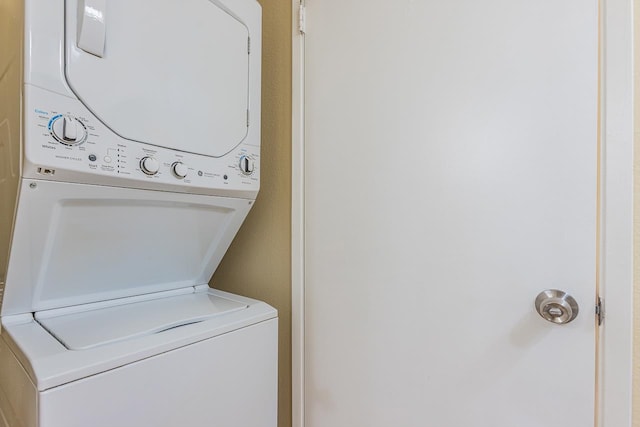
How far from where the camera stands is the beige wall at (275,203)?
138 cm

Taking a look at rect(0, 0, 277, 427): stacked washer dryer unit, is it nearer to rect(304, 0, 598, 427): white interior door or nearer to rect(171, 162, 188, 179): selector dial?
rect(171, 162, 188, 179): selector dial

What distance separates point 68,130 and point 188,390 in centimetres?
70

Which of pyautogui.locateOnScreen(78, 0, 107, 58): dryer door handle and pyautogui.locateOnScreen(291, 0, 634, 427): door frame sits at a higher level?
pyautogui.locateOnScreen(78, 0, 107, 58): dryer door handle

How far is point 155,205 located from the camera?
3.27 feet

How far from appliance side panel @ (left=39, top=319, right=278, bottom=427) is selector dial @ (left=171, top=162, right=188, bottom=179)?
0.48 meters

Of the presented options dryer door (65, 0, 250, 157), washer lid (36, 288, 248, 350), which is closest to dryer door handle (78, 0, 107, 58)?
dryer door (65, 0, 250, 157)

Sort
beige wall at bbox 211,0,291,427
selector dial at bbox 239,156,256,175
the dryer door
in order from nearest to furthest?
1. the dryer door
2. selector dial at bbox 239,156,256,175
3. beige wall at bbox 211,0,291,427

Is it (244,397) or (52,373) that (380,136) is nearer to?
(244,397)

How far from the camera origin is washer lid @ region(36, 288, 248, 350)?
2.63 ft

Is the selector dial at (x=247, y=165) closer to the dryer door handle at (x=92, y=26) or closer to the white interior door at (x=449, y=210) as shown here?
the white interior door at (x=449, y=210)

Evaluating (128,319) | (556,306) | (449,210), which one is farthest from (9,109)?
(556,306)

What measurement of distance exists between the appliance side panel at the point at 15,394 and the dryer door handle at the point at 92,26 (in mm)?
757

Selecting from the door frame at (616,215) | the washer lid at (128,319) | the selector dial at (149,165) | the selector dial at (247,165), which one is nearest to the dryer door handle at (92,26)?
the selector dial at (149,165)

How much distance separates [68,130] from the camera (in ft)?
2.40
